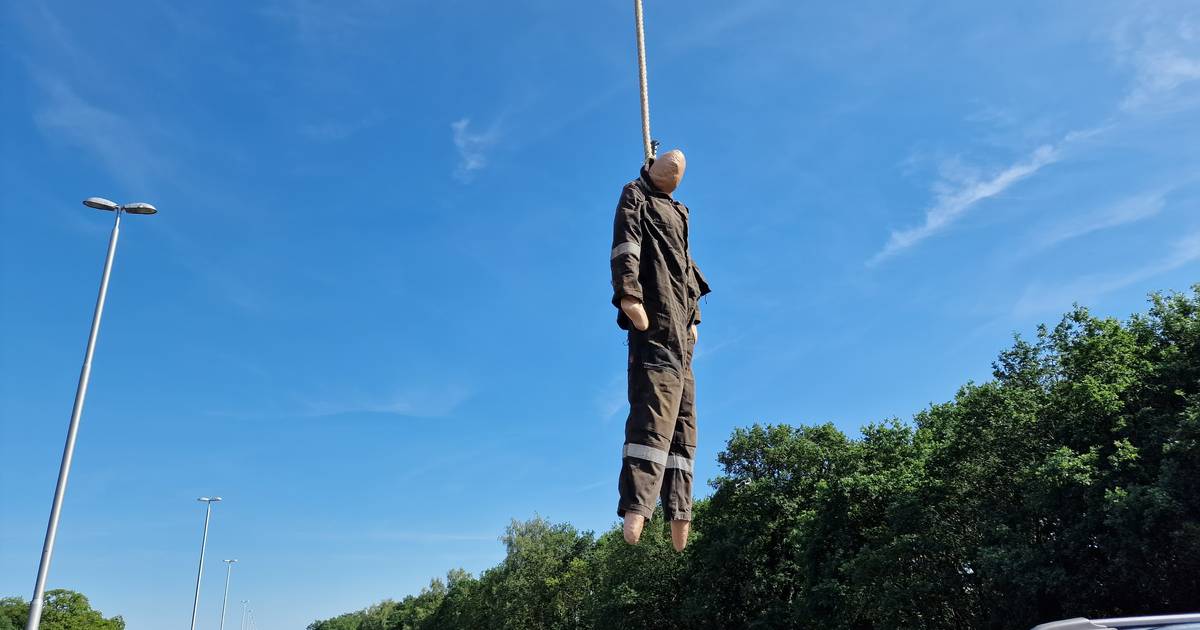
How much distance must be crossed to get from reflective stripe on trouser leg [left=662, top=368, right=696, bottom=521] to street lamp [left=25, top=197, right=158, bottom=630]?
692 inches

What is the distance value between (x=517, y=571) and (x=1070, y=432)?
47.8 m

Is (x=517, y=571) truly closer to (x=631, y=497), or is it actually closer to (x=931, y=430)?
(x=931, y=430)

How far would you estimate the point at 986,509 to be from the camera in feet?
92.8

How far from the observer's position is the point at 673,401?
503 centimetres

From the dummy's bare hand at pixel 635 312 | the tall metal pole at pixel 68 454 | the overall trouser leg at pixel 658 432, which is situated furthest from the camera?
the tall metal pole at pixel 68 454

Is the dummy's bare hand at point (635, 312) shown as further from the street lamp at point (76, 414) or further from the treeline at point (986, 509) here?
the treeline at point (986, 509)

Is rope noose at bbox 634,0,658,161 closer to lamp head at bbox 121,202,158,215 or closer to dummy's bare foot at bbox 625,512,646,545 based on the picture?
dummy's bare foot at bbox 625,512,646,545

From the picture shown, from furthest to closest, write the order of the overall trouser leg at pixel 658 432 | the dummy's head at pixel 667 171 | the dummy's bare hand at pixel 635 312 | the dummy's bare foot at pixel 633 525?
the dummy's head at pixel 667 171 < the dummy's bare hand at pixel 635 312 < the overall trouser leg at pixel 658 432 < the dummy's bare foot at pixel 633 525

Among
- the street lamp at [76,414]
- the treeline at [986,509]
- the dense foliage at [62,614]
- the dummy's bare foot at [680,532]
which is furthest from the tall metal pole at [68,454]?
the dense foliage at [62,614]

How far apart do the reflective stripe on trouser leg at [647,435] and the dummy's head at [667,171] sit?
1464mm

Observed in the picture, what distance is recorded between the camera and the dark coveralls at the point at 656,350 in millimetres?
4785

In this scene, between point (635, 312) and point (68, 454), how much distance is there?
19.5 meters

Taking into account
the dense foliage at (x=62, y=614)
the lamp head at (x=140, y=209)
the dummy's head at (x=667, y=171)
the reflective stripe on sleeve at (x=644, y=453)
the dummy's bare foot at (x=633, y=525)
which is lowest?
the dummy's bare foot at (x=633, y=525)

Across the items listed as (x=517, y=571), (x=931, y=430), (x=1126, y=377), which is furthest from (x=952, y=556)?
(x=517, y=571)
